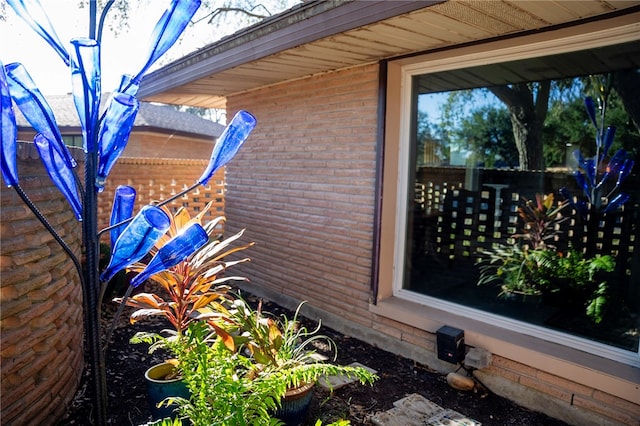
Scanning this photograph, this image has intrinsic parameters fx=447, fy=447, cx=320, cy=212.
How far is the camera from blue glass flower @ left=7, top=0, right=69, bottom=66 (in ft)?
4.95

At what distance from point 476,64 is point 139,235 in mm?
2752

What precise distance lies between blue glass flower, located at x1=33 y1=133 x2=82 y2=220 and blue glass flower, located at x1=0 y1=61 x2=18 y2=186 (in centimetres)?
20

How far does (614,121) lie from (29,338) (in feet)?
15.9

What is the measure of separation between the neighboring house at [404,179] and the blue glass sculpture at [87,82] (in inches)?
57.6

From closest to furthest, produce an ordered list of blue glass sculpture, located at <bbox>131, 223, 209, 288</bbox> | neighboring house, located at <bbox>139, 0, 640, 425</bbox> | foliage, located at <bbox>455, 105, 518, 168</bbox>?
blue glass sculpture, located at <bbox>131, 223, 209, 288</bbox>
neighboring house, located at <bbox>139, 0, 640, 425</bbox>
foliage, located at <bbox>455, 105, 518, 168</bbox>

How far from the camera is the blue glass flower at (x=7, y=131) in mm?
1305

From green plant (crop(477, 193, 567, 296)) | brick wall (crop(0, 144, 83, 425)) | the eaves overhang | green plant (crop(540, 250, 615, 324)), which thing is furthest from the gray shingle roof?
green plant (crop(540, 250, 615, 324))

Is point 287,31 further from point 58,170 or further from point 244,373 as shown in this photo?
point 244,373

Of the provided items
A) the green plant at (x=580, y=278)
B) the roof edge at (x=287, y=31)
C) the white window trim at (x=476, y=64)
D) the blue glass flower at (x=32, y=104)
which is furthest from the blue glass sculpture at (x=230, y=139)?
the green plant at (x=580, y=278)

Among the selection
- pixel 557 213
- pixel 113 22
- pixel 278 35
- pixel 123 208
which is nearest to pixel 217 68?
pixel 278 35

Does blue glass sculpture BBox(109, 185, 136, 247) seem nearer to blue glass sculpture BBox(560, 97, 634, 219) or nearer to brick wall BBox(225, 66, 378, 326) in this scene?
brick wall BBox(225, 66, 378, 326)

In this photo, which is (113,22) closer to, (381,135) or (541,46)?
(381,135)

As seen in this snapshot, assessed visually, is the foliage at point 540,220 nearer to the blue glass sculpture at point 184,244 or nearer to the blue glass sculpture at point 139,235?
the blue glass sculpture at point 184,244

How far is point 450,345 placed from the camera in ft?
10.1
